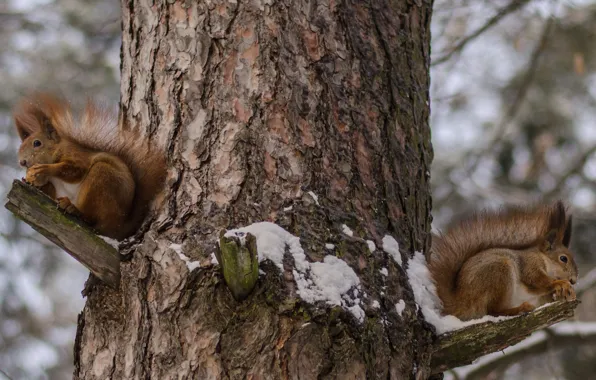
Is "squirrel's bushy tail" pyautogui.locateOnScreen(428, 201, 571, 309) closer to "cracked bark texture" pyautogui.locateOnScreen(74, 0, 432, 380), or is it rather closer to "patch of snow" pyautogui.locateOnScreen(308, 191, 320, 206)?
"cracked bark texture" pyautogui.locateOnScreen(74, 0, 432, 380)

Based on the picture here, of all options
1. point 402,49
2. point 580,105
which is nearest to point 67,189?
point 402,49

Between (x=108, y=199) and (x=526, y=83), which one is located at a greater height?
(x=526, y=83)

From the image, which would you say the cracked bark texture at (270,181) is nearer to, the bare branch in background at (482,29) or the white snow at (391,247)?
the white snow at (391,247)

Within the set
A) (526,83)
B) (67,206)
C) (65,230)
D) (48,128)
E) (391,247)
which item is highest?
(526,83)

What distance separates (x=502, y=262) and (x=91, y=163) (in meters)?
1.33

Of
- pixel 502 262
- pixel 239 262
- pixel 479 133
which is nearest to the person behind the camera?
pixel 239 262

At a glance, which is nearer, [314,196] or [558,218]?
[314,196]

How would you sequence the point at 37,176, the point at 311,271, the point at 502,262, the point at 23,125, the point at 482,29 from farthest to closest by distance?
the point at 482,29, the point at 502,262, the point at 23,125, the point at 37,176, the point at 311,271

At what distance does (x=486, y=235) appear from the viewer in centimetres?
244

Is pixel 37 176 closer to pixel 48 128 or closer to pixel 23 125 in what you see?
pixel 48 128

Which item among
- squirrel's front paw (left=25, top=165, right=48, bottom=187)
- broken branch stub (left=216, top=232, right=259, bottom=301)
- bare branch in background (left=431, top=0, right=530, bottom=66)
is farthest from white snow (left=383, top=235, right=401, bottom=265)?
bare branch in background (left=431, top=0, right=530, bottom=66)

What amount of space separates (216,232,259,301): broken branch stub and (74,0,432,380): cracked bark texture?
4cm

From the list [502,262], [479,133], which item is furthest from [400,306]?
[479,133]

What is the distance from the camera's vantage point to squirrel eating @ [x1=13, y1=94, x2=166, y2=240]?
1864 millimetres
